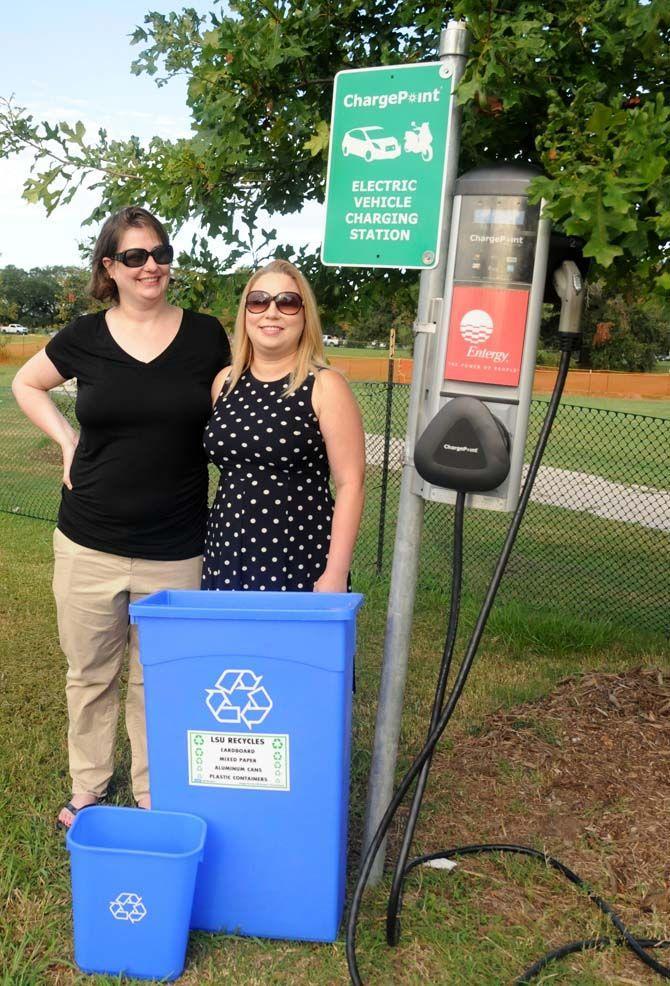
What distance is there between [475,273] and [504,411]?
14.7 inches

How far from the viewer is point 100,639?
10.5 feet

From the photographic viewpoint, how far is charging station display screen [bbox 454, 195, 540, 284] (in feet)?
7.99

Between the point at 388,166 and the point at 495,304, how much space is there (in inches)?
20.2

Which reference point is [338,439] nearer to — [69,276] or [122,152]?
[122,152]

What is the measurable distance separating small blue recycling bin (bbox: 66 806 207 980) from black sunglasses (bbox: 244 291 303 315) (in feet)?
4.94

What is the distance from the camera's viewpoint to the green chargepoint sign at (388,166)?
2553 millimetres

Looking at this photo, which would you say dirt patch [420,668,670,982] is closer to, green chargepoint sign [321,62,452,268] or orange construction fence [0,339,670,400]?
green chargepoint sign [321,62,452,268]

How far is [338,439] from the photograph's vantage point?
2846 millimetres

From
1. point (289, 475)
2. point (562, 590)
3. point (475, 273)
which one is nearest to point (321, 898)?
point (289, 475)

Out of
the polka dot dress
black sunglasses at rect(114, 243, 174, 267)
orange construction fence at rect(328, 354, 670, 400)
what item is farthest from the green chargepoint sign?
orange construction fence at rect(328, 354, 670, 400)

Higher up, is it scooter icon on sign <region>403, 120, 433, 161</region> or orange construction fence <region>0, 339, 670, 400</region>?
scooter icon on sign <region>403, 120, 433, 161</region>

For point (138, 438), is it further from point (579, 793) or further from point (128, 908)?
point (579, 793)

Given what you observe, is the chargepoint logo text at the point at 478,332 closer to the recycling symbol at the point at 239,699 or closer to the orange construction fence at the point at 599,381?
the recycling symbol at the point at 239,699

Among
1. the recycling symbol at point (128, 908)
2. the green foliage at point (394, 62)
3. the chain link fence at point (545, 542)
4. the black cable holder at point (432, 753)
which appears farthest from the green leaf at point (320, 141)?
the chain link fence at point (545, 542)
